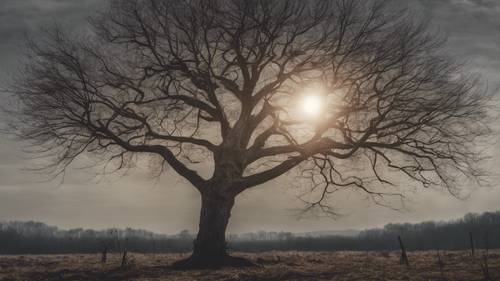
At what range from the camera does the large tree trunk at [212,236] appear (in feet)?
58.7

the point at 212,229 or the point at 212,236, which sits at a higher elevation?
the point at 212,229

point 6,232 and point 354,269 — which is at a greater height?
point 6,232

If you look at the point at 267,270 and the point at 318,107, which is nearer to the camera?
the point at 267,270

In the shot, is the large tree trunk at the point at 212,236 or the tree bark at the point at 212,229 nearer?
the large tree trunk at the point at 212,236

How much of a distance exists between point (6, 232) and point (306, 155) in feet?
378

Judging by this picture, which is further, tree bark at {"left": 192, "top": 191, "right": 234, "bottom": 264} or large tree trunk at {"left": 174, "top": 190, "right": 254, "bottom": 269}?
tree bark at {"left": 192, "top": 191, "right": 234, "bottom": 264}

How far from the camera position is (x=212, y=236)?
60.4 feet

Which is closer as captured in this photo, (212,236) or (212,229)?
(212,236)

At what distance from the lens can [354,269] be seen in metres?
15.7

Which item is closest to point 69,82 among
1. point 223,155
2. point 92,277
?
point 223,155

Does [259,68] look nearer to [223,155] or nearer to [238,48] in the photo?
[238,48]

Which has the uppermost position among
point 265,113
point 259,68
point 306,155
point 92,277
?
point 259,68

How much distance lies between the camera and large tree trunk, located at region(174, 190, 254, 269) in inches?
704

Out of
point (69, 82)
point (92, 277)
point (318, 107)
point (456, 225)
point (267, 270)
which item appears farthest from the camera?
point (456, 225)
